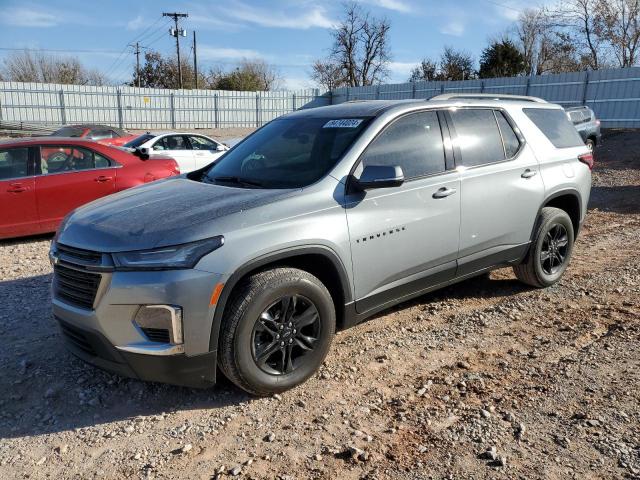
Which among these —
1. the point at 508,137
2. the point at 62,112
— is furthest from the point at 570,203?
the point at 62,112

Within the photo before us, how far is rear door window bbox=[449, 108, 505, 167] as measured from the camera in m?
4.49

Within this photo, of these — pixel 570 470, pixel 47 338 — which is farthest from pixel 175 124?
pixel 570 470

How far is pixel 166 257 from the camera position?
9.93ft

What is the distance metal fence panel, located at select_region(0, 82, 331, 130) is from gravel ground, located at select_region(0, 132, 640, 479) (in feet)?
113

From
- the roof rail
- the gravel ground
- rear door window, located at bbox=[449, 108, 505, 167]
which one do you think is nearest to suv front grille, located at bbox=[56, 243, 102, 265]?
the gravel ground

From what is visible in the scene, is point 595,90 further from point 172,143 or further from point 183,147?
point 172,143

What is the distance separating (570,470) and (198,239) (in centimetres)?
226

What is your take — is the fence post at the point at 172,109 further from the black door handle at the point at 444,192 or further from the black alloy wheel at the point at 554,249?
the black door handle at the point at 444,192

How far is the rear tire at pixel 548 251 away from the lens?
5.14 m

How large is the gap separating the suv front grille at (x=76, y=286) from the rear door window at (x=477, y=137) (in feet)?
9.48

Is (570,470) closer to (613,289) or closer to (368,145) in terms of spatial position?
(368,145)

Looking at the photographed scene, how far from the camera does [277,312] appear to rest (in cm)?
338

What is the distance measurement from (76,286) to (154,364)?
70 centimetres

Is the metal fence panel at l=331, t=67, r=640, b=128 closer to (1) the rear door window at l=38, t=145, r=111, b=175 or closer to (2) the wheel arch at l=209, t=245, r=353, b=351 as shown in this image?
(1) the rear door window at l=38, t=145, r=111, b=175
